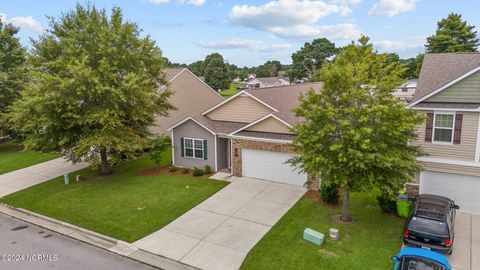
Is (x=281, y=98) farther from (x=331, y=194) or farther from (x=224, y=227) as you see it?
(x=224, y=227)

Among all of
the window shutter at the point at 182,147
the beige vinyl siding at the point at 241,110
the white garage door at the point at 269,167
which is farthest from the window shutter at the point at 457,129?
the window shutter at the point at 182,147

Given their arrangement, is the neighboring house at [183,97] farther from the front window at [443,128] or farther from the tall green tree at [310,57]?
the tall green tree at [310,57]

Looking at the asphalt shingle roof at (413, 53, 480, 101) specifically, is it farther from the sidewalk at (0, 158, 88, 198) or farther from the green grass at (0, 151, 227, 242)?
the sidewalk at (0, 158, 88, 198)

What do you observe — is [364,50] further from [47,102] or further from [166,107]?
[47,102]

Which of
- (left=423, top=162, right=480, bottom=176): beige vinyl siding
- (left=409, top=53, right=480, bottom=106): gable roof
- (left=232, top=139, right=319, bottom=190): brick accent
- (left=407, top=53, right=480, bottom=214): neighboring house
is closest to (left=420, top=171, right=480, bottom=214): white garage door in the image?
(left=407, top=53, right=480, bottom=214): neighboring house

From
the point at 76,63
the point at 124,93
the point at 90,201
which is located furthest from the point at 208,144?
the point at 76,63

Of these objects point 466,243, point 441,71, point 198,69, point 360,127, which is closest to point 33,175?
point 360,127
